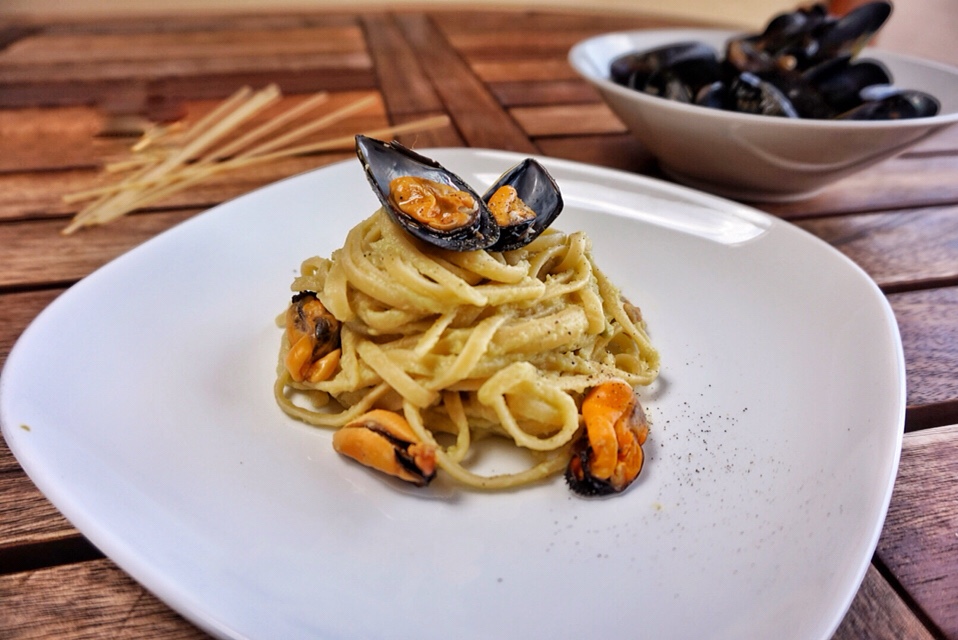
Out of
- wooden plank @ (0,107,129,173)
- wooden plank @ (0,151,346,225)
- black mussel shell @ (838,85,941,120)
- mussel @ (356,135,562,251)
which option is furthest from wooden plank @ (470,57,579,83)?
mussel @ (356,135,562,251)

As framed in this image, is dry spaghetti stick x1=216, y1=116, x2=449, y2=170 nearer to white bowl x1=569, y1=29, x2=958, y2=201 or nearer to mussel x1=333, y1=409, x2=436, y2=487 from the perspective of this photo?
white bowl x1=569, y1=29, x2=958, y2=201

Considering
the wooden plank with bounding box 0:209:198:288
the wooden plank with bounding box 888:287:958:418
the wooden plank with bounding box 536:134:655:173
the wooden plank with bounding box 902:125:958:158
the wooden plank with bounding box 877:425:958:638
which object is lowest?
the wooden plank with bounding box 902:125:958:158

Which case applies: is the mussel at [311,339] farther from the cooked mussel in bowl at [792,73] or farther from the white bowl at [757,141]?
the cooked mussel in bowl at [792,73]

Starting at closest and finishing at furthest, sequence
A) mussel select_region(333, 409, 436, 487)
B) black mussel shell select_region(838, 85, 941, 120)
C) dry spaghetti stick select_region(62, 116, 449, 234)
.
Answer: mussel select_region(333, 409, 436, 487)
dry spaghetti stick select_region(62, 116, 449, 234)
black mussel shell select_region(838, 85, 941, 120)

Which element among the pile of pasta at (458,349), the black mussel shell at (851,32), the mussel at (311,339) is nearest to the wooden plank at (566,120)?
the black mussel shell at (851,32)

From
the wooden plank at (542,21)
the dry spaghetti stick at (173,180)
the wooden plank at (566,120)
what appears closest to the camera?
the dry spaghetti stick at (173,180)

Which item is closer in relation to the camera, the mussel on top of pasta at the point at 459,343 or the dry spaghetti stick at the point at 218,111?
the mussel on top of pasta at the point at 459,343

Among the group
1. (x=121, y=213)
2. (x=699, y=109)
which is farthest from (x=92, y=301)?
(x=699, y=109)

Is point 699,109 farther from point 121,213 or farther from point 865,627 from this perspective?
point 121,213
